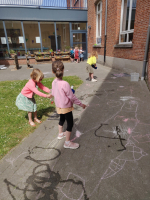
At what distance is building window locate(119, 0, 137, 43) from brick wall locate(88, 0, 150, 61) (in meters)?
0.25

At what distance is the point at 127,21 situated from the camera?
9016mm

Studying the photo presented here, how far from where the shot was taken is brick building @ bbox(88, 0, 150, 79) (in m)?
7.10

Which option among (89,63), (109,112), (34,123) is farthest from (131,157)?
(89,63)

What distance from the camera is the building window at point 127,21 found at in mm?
8336

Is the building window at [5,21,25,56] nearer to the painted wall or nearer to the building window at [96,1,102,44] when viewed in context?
the painted wall

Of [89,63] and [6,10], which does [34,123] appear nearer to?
[89,63]

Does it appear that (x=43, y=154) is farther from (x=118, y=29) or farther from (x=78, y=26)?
(x=78, y=26)

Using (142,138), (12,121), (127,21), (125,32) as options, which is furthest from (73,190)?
(127,21)

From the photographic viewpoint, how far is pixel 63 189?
80.8 inches

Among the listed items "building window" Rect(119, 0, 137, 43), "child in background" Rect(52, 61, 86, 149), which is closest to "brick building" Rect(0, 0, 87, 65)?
"building window" Rect(119, 0, 137, 43)

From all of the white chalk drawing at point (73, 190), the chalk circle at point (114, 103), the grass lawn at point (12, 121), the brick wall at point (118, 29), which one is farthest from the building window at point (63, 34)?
the white chalk drawing at point (73, 190)

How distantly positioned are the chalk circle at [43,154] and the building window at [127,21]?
326 inches

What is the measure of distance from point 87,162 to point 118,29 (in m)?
9.42

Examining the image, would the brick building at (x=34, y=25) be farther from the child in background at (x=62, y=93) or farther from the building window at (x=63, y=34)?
the child in background at (x=62, y=93)
